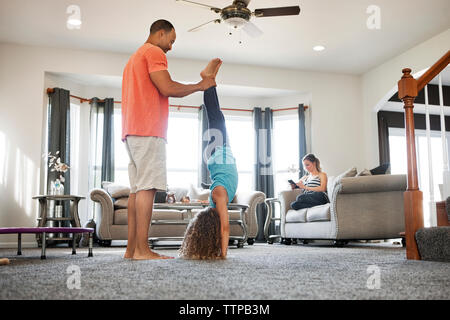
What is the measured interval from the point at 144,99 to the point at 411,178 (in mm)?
1595

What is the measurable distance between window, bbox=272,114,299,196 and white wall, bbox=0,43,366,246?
359 mm

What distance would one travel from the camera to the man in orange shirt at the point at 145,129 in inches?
95.5

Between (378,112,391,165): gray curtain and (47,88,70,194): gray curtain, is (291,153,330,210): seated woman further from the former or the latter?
(47,88,70,194): gray curtain

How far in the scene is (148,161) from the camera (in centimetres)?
244

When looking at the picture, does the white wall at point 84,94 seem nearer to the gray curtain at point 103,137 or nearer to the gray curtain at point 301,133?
the gray curtain at point 301,133

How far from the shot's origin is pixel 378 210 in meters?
4.30

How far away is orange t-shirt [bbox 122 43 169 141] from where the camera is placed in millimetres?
2451

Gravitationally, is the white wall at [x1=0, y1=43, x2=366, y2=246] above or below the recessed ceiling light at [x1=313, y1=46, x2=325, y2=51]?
below

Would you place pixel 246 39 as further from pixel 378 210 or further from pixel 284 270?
pixel 284 270

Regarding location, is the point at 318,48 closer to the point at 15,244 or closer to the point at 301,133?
the point at 301,133

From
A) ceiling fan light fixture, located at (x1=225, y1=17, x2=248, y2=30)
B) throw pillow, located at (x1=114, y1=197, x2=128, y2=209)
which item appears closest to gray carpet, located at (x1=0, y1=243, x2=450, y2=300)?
ceiling fan light fixture, located at (x1=225, y1=17, x2=248, y2=30)

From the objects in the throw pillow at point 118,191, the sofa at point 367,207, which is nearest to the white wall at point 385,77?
the sofa at point 367,207
